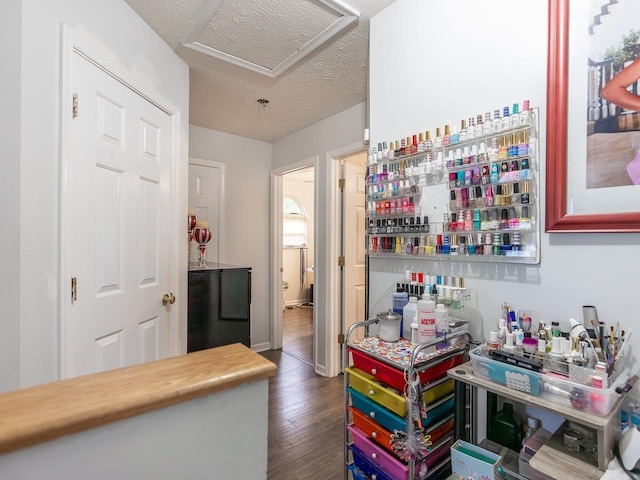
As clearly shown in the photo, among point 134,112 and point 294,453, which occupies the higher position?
point 134,112

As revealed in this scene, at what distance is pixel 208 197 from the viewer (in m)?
3.56

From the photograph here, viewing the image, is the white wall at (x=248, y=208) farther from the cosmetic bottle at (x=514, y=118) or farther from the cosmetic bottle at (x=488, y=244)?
Result: the cosmetic bottle at (x=514, y=118)

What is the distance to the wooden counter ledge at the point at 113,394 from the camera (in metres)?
0.47

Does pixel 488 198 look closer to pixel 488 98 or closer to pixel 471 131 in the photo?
pixel 471 131

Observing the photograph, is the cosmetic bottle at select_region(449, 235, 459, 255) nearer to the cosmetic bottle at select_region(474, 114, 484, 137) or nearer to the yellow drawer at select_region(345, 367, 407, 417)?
the cosmetic bottle at select_region(474, 114, 484, 137)

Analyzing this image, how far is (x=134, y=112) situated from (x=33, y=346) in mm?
1180

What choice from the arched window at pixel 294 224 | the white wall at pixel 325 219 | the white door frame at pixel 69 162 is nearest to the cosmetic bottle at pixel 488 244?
the white door frame at pixel 69 162

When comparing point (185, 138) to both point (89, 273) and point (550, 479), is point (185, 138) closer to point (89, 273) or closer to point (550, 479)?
point (89, 273)

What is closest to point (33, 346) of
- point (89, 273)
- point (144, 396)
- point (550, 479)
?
point (89, 273)

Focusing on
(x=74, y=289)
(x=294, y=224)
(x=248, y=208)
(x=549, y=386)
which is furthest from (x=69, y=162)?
(x=294, y=224)

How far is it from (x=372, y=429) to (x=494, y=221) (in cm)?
97

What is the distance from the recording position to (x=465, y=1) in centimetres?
144

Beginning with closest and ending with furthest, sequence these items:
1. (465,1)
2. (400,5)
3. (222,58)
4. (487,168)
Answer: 1. (487,168)
2. (465,1)
3. (400,5)
4. (222,58)

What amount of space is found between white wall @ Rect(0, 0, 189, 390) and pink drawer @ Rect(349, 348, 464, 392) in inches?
48.1
